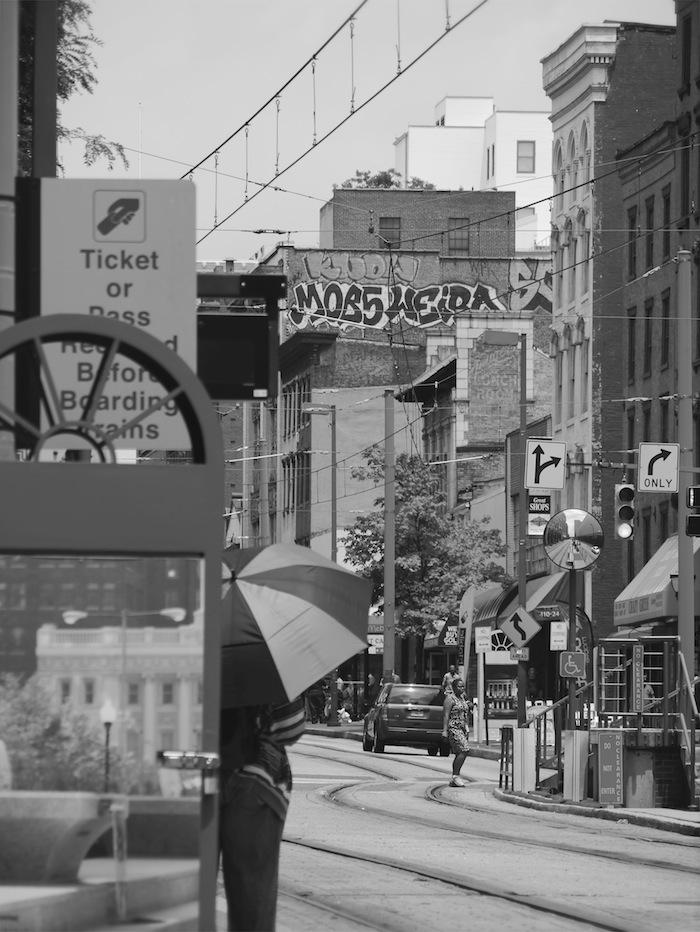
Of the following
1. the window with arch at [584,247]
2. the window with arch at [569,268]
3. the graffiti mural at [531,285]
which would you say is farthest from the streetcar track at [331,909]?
the graffiti mural at [531,285]

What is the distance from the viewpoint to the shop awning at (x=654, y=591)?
161 feet

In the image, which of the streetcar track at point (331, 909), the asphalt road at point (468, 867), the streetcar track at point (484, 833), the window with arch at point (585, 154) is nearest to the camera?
the streetcar track at point (331, 909)

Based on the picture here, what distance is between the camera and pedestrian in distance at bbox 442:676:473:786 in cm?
3148

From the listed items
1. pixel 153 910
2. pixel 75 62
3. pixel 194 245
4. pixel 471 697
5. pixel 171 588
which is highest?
pixel 75 62

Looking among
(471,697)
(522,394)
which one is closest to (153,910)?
(522,394)

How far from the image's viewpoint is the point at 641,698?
26062 millimetres

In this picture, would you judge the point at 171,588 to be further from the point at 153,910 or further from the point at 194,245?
the point at 194,245

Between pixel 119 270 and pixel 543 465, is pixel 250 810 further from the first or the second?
pixel 543 465

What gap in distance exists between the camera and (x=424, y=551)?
64500 mm

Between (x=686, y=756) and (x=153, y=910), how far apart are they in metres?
19.6

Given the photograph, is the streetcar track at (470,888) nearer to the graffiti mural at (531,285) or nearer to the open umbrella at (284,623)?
the open umbrella at (284,623)

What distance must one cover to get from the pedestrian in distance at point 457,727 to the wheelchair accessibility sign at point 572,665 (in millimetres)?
3941

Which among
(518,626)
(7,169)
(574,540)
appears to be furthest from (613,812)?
(7,169)

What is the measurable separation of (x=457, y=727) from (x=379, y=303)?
59.1 metres
